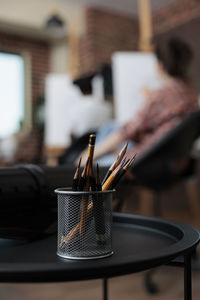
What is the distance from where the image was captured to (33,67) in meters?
6.50

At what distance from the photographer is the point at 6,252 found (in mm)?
602

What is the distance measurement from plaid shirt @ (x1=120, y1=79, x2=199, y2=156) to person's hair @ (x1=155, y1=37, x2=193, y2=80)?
0.08 meters

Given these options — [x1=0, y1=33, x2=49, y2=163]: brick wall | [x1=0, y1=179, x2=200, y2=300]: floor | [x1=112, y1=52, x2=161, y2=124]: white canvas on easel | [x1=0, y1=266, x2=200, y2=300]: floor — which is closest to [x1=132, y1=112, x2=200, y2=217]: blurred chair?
[x1=0, y1=179, x2=200, y2=300]: floor

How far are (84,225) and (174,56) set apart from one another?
168 cm

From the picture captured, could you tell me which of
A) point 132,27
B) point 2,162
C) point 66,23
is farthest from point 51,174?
point 132,27

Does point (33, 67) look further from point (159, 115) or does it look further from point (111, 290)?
point (111, 290)

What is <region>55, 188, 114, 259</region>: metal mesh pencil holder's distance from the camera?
532mm

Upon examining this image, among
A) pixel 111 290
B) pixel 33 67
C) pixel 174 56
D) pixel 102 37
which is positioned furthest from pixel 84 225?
pixel 33 67

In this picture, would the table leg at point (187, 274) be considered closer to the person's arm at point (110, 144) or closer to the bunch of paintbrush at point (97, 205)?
the bunch of paintbrush at point (97, 205)

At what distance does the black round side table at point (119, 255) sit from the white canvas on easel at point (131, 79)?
7.16 ft

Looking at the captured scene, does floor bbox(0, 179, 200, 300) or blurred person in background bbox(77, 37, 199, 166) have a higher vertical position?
blurred person in background bbox(77, 37, 199, 166)

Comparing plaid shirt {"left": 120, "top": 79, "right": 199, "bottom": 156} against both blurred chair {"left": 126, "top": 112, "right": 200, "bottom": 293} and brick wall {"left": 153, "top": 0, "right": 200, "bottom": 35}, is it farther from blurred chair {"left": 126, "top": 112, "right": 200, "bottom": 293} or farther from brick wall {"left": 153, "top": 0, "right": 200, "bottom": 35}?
brick wall {"left": 153, "top": 0, "right": 200, "bottom": 35}

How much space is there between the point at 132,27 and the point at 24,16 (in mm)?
1660

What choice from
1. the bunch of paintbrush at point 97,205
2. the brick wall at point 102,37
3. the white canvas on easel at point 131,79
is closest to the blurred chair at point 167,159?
the white canvas on easel at point 131,79
